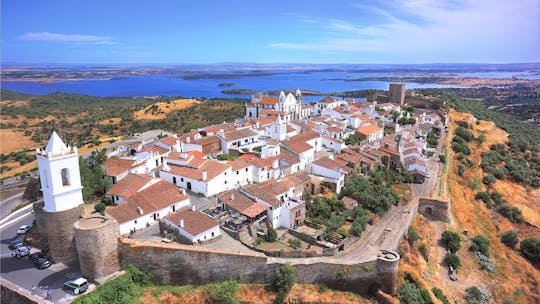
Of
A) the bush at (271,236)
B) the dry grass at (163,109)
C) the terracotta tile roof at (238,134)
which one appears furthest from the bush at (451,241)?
the dry grass at (163,109)

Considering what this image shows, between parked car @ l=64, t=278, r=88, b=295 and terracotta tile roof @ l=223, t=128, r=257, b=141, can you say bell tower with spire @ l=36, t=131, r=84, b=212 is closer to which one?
parked car @ l=64, t=278, r=88, b=295

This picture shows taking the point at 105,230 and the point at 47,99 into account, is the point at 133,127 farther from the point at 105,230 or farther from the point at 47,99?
the point at 47,99

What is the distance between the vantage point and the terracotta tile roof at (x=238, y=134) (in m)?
31.4

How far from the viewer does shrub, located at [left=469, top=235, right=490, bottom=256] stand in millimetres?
25469

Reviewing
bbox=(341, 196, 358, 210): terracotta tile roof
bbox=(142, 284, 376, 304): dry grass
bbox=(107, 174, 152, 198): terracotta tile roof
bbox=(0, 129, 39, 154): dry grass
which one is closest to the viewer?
bbox=(142, 284, 376, 304): dry grass

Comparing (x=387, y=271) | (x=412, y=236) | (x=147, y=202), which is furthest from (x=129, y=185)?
(x=412, y=236)

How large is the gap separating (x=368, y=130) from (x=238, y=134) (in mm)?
14910

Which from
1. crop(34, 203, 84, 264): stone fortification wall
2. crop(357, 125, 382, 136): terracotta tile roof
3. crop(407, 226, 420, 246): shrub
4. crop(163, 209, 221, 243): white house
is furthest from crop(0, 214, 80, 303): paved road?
crop(357, 125, 382, 136): terracotta tile roof

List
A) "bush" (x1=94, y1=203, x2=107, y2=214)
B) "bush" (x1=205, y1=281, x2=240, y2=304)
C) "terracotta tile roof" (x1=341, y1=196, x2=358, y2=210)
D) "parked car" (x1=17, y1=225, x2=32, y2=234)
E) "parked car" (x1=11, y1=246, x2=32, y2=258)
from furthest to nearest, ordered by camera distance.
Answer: "terracotta tile roof" (x1=341, y1=196, x2=358, y2=210), "bush" (x1=94, y1=203, x2=107, y2=214), "parked car" (x1=17, y1=225, x2=32, y2=234), "parked car" (x1=11, y1=246, x2=32, y2=258), "bush" (x1=205, y1=281, x2=240, y2=304)

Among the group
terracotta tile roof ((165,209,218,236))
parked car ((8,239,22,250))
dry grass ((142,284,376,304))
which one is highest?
terracotta tile roof ((165,209,218,236))

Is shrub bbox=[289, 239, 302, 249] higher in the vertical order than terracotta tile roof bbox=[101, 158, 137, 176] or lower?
lower

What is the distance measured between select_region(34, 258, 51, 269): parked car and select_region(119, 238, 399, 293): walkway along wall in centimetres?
341

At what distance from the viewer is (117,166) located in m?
25.0

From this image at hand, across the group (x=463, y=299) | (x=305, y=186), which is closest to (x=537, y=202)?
(x=463, y=299)
